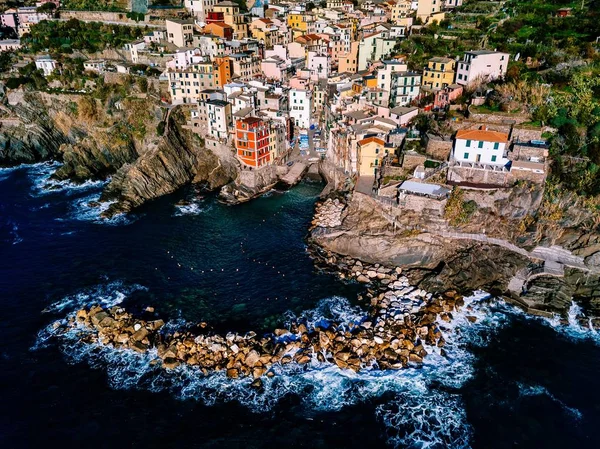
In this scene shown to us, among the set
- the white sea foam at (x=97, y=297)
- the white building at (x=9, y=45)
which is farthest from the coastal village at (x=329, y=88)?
the white sea foam at (x=97, y=297)

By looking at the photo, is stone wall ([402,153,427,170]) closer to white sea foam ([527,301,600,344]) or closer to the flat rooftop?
the flat rooftop

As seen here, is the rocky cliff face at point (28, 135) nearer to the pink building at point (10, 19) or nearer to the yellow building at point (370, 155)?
the pink building at point (10, 19)

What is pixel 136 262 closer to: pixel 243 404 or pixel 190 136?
pixel 243 404

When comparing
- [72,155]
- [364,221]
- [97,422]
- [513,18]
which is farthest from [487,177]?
[72,155]

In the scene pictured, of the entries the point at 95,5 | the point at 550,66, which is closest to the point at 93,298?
the point at 550,66

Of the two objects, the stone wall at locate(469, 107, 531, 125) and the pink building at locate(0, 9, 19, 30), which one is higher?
the pink building at locate(0, 9, 19, 30)

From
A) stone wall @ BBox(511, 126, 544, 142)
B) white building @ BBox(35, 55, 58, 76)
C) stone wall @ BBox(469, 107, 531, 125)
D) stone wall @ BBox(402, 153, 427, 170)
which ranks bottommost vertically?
stone wall @ BBox(402, 153, 427, 170)

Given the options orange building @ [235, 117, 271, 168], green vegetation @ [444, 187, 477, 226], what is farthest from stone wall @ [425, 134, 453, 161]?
orange building @ [235, 117, 271, 168]

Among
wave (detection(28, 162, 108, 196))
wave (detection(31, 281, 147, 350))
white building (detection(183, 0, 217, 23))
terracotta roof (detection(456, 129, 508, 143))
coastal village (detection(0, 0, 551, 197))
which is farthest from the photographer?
white building (detection(183, 0, 217, 23))
